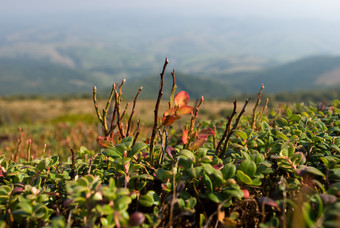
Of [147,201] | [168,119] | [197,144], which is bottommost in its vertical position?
[147,201]

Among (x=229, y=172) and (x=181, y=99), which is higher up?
(x=181, y=99)

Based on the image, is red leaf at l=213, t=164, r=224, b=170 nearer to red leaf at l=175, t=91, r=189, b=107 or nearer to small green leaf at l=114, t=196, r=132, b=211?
red leaf at l=175, t=91, r=189, b=107

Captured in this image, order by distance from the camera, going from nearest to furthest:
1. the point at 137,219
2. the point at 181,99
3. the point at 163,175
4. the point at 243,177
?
the point at 137,219
the point at 243,177
the point at 163,175
the point at 181,99

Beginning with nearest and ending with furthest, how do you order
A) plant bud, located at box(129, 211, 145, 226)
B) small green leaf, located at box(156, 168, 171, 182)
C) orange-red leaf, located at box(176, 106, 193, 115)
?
plant bud, located at box(129, 211, 145, 226), small green leaf, located at box(156, 168, 171, 182), orange-red leaf, located at box(176, 106, 193, 115)

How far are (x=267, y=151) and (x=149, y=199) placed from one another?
915 millimetres

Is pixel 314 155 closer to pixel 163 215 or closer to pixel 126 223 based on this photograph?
pixel 163 215

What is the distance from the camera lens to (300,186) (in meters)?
1.52

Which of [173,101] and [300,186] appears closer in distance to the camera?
[300,186]

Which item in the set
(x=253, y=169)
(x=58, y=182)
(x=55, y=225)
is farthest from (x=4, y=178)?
(x=253, y=169)

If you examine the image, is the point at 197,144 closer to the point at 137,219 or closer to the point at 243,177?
the point at 243,177

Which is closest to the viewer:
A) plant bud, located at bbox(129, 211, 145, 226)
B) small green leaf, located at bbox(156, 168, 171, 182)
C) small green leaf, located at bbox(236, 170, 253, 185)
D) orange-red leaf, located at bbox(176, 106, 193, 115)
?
plant bud, located at bbox(129, 211, 145, 226)

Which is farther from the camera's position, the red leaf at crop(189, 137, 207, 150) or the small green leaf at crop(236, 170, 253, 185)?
the red leaf at crop(189, 137, 207, 150)

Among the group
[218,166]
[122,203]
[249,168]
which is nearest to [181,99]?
[218,166]

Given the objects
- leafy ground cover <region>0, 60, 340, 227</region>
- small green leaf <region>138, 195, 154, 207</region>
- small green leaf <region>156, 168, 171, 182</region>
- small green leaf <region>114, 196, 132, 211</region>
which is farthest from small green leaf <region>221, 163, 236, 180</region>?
small green leaf <region>114, 196, 132, 211</region>
